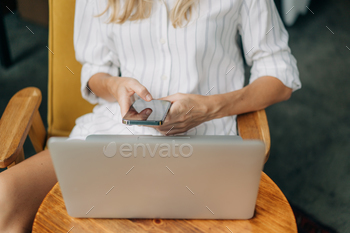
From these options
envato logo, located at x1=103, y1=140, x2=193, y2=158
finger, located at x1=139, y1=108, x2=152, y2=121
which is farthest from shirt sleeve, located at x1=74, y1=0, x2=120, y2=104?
envato logo, located at x1=103, y1=140, x2=193, y2=158

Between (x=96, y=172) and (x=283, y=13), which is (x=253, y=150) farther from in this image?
(x=283, y=13)

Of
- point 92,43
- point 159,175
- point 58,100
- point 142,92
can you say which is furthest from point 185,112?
point 58,100

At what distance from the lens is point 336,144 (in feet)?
4.91

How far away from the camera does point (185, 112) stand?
626 mm

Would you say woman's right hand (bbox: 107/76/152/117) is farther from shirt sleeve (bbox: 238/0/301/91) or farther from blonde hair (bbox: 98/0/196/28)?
shirt sleeve (bbox: 238/0/301/91)

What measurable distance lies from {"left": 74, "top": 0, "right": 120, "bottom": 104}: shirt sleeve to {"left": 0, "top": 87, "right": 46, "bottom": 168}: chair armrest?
0.15 meters

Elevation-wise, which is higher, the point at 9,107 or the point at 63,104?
the point at 9,107

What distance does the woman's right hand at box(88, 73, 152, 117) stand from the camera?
2.00ft

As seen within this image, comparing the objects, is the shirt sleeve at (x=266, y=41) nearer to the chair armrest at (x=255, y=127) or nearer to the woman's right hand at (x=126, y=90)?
the chair armrest at (x=255, y=127)

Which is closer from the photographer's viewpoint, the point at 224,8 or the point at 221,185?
the point at 221,185

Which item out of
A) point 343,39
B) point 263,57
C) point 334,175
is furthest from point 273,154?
point 343,39

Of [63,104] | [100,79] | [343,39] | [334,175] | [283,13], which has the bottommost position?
[334,175]

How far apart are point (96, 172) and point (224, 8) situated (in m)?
0.52

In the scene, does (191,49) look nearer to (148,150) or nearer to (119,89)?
(119,89)
